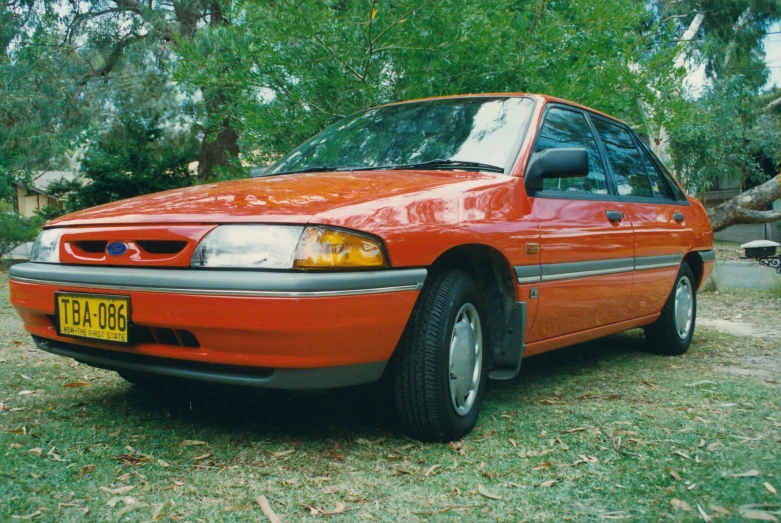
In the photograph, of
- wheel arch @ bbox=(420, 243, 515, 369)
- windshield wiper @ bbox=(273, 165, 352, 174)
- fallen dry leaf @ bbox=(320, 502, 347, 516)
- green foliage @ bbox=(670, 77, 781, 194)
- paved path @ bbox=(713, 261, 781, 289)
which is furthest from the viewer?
green foliage @ bbox=(670, 77, 781, 194)

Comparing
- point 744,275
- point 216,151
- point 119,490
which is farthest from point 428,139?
point 744,275

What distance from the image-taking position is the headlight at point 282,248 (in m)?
2.48

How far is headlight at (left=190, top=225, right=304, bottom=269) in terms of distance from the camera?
2490mm

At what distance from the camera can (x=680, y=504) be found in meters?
2.36

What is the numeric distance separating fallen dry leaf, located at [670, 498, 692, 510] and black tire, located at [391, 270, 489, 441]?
→ 85 cm

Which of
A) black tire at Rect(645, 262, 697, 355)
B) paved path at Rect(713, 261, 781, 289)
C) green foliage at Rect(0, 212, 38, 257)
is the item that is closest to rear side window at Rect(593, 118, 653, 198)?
black tire at Rect(645, 262, 697, 355)

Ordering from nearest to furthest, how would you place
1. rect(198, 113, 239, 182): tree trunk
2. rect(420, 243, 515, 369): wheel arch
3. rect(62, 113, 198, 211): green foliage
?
1. rect(420, 243, 515, 369): wheel arch
2. rect(62, 113, 198, 211): green foliage
3. rect(198, 113, 239, 182): tree trunk

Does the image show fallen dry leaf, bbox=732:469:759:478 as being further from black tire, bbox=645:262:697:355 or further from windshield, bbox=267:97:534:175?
black tire, bbox=645:262:697:355

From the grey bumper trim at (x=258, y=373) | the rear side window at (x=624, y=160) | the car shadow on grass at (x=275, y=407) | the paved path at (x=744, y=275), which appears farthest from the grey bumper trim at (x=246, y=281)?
the paved path at (x=744, y=275)

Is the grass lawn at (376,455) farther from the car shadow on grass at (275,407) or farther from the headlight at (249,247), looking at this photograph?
the headlight at (249,247)

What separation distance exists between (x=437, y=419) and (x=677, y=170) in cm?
2211

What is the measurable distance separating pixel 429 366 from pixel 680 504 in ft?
3.10

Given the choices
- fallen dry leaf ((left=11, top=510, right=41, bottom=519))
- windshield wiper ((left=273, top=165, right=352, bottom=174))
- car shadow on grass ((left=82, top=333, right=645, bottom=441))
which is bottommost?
car shadow on grass ((left=82, top=333, right=645, bottom=441))

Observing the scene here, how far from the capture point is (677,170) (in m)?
23.0
